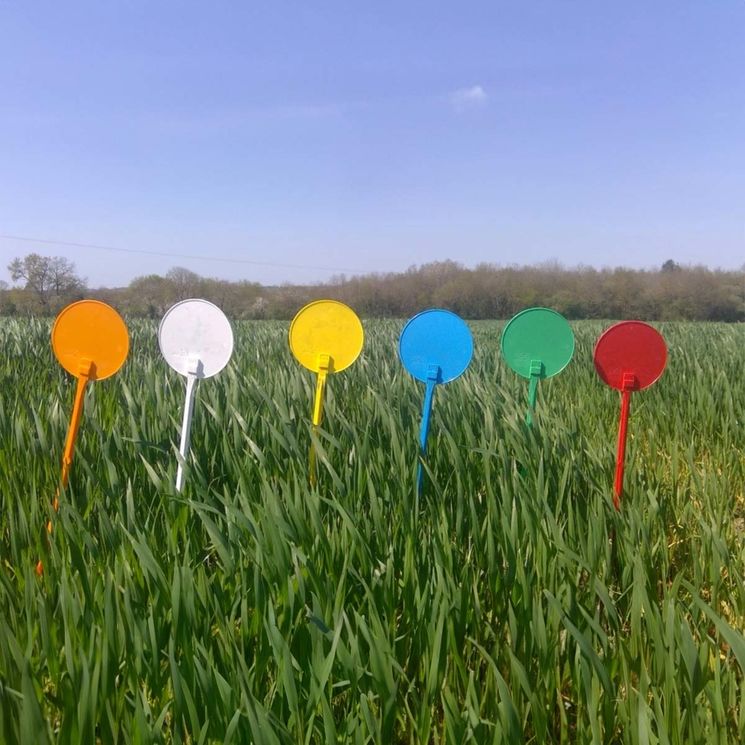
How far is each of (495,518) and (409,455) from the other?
54 centimetres

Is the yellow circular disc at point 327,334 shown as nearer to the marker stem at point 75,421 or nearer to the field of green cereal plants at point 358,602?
the field of green cereal plants at point 358,602

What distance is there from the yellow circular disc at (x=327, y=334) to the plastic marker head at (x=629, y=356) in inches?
30.1

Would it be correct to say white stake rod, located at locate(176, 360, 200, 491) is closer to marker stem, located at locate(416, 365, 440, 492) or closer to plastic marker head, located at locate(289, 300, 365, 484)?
plastic marker head, located at locate(289, 300, 365, 484)

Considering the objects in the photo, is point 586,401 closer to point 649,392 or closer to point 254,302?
point 649,392

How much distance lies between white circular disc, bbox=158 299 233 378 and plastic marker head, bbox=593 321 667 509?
115cm

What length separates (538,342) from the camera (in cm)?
227

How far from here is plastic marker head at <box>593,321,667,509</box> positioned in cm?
207

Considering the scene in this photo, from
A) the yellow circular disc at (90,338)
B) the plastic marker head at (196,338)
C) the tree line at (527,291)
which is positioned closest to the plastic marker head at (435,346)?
the plastic marker head at (196,338)

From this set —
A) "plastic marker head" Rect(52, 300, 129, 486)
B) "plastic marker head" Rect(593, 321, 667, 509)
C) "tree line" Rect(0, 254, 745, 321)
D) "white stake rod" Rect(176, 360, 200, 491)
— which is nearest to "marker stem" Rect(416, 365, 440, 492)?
"plastic marker head" Rect(593, 321, 667, 509)

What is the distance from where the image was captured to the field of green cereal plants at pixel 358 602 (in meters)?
0.94

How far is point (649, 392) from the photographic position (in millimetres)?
3973

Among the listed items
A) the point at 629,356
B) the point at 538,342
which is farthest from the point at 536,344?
the point at 629,356

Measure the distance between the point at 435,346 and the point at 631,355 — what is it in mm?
609

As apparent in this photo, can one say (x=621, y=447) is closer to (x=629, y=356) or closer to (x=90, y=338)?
(x=629, y=356)
